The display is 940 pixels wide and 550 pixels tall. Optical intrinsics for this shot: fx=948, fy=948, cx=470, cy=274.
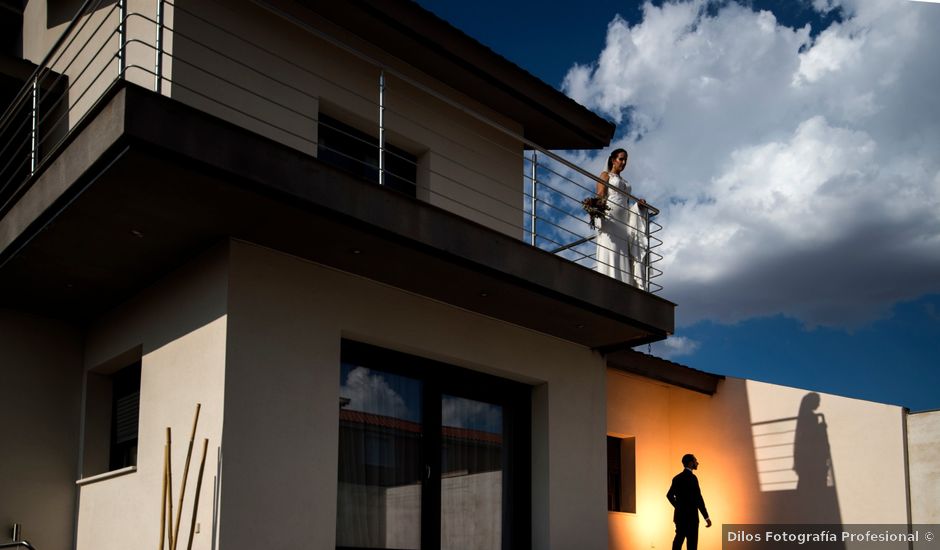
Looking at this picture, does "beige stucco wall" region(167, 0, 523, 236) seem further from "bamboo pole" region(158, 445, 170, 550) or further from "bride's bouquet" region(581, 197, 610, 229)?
"bamboo pole" region(158, 445, 170, 550)

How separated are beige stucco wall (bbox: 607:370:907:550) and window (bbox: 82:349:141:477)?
5.91 metres

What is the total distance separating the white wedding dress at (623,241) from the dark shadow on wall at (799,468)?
3.28m

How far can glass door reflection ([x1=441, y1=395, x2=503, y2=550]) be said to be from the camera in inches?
378

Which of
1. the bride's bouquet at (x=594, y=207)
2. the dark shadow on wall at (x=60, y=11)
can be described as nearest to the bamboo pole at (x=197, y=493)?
the bride's bouquet at (x=594, y=207)

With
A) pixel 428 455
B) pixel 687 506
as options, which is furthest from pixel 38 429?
pixel 687 506

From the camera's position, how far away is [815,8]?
15.0 meters

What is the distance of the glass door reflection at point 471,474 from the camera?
9602 millimetres

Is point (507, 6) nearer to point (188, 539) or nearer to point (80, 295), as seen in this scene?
point (80, 295)

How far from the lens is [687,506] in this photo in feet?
37.2

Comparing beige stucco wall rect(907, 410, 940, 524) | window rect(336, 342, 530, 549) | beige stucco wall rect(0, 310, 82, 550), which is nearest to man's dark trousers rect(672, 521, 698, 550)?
window rect(336, 342, 530, 549)

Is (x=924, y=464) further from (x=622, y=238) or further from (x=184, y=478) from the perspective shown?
(x=184, y=478)

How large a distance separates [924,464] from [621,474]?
3.66m

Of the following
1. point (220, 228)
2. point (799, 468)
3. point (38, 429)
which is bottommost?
point (799, 468)

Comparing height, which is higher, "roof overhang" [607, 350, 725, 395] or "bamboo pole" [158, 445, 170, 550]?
"roof overhang" [607, 350, 725, 395]
